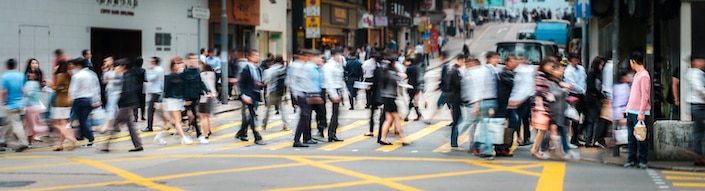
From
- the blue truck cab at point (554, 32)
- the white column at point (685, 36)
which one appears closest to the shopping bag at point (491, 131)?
the white column at point (685, 36)

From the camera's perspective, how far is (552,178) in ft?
38.1

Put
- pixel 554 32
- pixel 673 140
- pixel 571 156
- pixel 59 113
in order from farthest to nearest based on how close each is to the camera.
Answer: pixel 554 32 → pixel 59 113 → pixel 571 156 → pixel 673 140

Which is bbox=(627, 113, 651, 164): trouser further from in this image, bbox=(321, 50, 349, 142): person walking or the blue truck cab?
the blue truck cab

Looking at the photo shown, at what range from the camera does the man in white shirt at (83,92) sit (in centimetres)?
1509

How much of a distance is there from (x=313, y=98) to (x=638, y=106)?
5.04 metres

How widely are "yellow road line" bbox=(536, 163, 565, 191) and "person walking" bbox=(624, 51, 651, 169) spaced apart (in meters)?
0.92

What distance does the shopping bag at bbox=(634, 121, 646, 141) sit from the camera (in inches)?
489

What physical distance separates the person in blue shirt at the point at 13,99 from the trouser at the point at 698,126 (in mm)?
9726

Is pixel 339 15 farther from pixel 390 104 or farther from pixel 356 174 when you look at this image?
pixel 356 174

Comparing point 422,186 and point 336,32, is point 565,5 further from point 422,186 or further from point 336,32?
point 422,186

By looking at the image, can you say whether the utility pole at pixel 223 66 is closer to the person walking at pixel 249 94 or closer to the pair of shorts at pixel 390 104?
the person walking at pixel 249 94

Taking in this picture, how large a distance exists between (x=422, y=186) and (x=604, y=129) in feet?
17.6

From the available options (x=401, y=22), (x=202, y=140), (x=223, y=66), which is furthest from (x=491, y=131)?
(x=401, y=22)

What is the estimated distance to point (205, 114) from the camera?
16.6 metres
